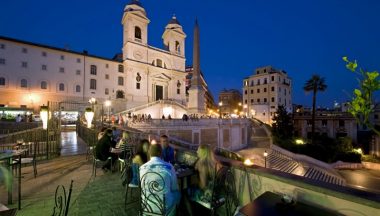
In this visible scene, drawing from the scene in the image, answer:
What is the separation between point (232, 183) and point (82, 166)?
7016mm

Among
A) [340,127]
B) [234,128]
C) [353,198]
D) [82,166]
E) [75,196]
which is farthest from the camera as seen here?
[340,127]

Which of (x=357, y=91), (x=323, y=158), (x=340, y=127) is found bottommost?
(x=323, y=158)

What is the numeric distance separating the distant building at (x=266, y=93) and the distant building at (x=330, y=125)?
38.7 ft

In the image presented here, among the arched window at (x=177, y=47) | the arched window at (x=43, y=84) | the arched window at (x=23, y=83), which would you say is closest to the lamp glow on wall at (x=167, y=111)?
the arched window at (x=177, y=47)

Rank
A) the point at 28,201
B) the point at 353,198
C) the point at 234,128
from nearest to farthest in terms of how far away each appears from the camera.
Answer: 1. the point at 353,198
2. the point at 28,201
3. the point at 234,128

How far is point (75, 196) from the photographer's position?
17.1 ft

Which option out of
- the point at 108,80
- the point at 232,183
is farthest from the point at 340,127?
the point at 108,80

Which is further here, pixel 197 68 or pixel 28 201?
pixel 197 68

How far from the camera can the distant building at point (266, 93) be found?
56125mm

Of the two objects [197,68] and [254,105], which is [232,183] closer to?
[197,68]

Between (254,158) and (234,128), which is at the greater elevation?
(234,128)

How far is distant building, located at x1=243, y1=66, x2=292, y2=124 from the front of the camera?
56.1 meters

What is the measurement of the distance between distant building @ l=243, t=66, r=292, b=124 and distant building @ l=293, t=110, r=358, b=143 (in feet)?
38.7

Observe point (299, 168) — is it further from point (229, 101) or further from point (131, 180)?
point (229, 101)
